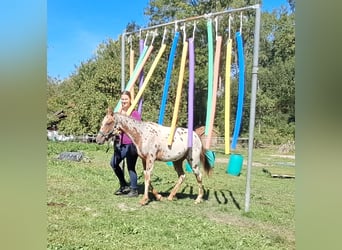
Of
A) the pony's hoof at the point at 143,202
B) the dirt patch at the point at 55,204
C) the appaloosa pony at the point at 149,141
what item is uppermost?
the appaloosa pony at the point at 149,141

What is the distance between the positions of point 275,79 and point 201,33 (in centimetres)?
47

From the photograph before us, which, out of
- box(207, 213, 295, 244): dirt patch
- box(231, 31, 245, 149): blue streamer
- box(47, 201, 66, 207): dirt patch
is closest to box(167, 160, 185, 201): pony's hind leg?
box(207, 213, 295, 244): dirt patch

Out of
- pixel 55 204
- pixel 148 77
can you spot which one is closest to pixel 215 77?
pixel 148 77

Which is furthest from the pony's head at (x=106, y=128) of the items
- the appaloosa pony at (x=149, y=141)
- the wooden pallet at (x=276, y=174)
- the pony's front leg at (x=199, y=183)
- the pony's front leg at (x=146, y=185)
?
the wooden pallet at (x=276, y=174)

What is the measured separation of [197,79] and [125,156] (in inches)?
23.7

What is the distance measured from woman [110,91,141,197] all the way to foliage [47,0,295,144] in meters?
0.06

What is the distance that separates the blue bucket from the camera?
2.12m

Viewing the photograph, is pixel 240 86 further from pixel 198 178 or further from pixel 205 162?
pixel 198 178

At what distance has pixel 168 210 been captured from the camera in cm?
221

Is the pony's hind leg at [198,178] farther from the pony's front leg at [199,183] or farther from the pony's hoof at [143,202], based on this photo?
the pony's hoof at [143,202]

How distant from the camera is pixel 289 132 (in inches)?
75.0

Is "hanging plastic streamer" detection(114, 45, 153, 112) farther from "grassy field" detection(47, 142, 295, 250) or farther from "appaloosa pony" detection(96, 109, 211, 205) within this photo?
"grassy field" detection(47, 142, 295, 250)

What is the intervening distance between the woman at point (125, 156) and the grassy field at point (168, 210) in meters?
0.03

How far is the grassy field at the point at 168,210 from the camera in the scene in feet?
6.70
